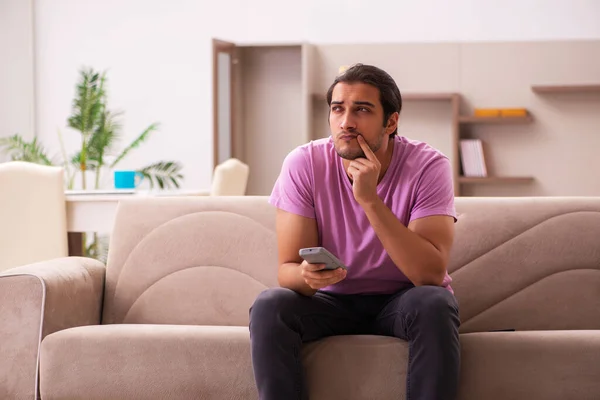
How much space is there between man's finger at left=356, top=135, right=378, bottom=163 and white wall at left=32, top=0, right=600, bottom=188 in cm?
500

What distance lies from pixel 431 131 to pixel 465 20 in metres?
1.05

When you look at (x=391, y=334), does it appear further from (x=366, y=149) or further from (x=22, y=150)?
(x=22, y=150)

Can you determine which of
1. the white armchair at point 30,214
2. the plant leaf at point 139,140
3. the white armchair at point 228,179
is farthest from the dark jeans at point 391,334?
the plant leaf at point 139,140

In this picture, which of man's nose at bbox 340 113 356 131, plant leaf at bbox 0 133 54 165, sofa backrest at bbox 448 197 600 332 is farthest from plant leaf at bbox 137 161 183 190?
man's nose at bbox 340 113 356 131

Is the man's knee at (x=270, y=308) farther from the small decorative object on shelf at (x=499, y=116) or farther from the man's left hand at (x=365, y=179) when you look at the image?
the small decorative object on shelf at (x=499, y=116)

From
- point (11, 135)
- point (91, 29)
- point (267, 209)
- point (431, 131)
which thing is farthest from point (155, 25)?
point (267, 209)

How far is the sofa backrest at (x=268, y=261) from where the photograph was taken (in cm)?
244

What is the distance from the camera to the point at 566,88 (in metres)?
6.17

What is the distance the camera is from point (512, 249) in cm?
247

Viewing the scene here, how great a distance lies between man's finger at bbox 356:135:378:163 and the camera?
6.82 ft

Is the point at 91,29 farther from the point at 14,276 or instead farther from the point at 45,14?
the point at 14,276

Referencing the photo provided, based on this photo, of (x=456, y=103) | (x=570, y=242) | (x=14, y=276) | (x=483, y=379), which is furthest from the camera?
(x=456, y=103)

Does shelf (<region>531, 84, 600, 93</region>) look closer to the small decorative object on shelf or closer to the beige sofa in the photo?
the small decorative object on shelf

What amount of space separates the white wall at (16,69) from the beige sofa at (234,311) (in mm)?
4881
